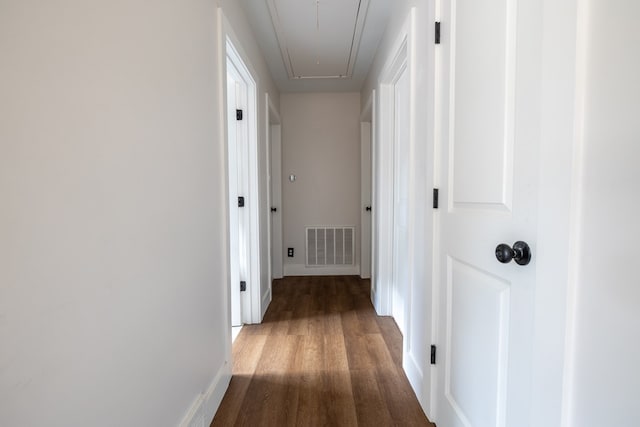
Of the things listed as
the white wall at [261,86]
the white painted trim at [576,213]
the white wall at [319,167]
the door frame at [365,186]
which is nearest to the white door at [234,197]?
the white wall at [261,86]

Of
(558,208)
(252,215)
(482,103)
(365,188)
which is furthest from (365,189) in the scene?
(558,208)

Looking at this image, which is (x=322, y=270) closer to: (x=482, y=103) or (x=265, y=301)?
(x=265, y=301)

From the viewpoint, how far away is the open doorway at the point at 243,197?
237 centimetres

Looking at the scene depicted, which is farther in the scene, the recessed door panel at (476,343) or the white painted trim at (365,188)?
the white painted trim at (365,188)

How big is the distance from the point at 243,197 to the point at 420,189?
4.74ft

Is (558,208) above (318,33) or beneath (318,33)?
beneath

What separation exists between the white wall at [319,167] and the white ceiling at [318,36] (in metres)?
0.50

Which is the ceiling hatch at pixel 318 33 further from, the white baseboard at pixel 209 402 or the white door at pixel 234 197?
the white baseboard at pixel 209 402

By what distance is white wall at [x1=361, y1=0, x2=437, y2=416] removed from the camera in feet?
4.41

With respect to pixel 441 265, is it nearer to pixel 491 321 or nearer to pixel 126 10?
pixel 491 321

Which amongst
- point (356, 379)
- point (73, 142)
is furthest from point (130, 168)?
point (356, 379)

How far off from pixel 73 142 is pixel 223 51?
119 centimetres

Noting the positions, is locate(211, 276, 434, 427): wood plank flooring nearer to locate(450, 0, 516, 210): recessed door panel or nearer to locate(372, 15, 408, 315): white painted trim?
locate(372, 15, 408, 315): white painted trim

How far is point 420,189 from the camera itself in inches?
59.3
